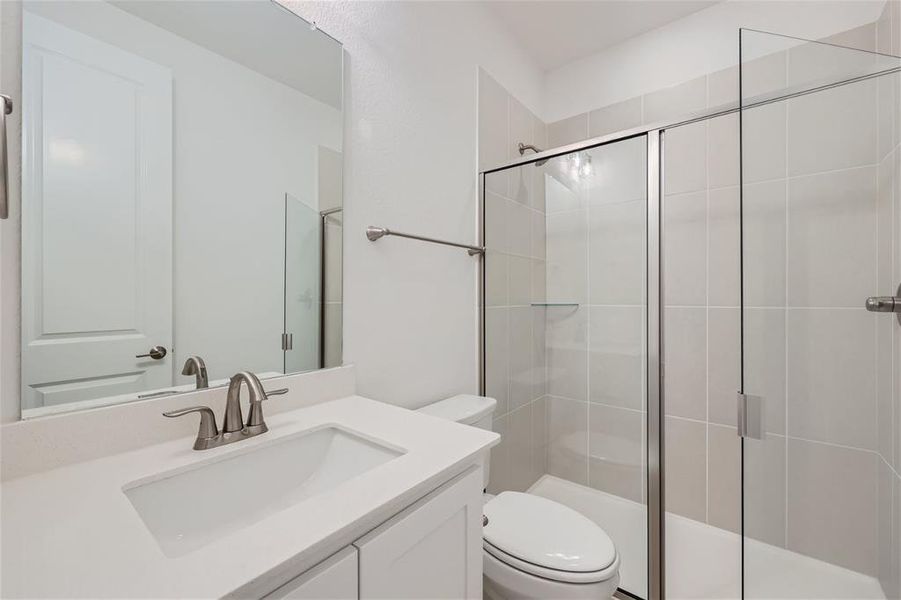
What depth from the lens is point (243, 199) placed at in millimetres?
930

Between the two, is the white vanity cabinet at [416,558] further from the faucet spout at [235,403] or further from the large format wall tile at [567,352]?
the large format wall tile at [567,352]

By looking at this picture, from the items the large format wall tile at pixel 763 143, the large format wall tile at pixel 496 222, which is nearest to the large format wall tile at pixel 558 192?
the large format wall tile at pixel 496 222

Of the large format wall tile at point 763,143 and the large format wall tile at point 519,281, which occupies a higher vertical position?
the large format wall tile at point 763,143

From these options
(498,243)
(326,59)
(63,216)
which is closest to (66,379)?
(63,216)

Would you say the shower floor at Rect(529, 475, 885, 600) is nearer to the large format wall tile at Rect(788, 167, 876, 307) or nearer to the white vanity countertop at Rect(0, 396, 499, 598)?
the large format wall tile at Rect(788, 167, 876, 307)

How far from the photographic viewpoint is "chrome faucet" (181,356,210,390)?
821 mm

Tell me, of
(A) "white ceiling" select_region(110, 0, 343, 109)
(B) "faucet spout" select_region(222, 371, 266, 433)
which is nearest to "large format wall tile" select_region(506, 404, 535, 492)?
(B) "faucet spout" select_region(222, 371, 266, 433)

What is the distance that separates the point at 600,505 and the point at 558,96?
2.14 meters

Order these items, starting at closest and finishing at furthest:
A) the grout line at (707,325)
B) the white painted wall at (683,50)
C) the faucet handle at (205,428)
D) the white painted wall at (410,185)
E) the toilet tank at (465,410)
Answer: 1. the faucet handle at (205,428)
2. the white painted wall at (410,185)
3. the toilet tank at (465,410)
4. the white painted wall at (683,50)
5. the grout line at (707,325)

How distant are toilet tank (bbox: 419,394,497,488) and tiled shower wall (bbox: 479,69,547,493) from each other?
0.82 feet

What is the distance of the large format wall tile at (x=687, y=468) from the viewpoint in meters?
1.69

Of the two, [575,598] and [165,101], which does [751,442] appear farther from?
[165,101]

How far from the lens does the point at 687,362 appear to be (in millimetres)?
1724

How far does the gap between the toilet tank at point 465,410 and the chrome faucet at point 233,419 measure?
2.00ft
